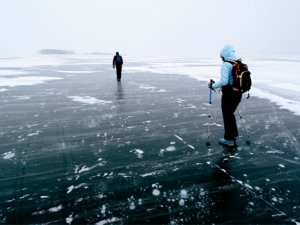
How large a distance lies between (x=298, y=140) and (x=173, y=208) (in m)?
4.34

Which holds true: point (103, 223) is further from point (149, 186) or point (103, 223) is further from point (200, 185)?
point (200, 185)

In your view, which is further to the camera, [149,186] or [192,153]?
[192,153]

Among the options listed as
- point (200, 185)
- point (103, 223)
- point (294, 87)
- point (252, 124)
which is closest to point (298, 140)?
point (252, 124)

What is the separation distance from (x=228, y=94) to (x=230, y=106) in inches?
11.1

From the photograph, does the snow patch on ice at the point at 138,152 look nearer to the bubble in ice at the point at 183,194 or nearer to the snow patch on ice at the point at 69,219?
the bubble in ice at the point at 183,194

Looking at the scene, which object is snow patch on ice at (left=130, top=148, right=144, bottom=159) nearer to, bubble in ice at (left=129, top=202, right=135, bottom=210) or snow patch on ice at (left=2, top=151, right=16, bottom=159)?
bubble in ice at (left=129, top=202, right=135, bottom=210)

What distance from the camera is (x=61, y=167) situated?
191 inches

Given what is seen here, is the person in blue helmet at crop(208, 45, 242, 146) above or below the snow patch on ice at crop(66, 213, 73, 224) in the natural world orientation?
above

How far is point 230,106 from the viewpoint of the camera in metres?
5.62

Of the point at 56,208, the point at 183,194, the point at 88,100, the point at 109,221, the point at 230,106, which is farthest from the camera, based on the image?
the point at 88,100

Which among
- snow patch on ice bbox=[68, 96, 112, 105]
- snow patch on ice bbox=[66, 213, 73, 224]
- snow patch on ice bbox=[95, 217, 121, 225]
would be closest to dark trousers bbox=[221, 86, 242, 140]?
snow patch on ice bbox=[95, 217, 121, 225]

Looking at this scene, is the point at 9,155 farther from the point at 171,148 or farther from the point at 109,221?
the point at 171,148

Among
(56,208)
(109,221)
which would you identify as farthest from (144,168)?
(56,208)

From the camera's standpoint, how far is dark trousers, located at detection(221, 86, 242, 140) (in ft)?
18.0
